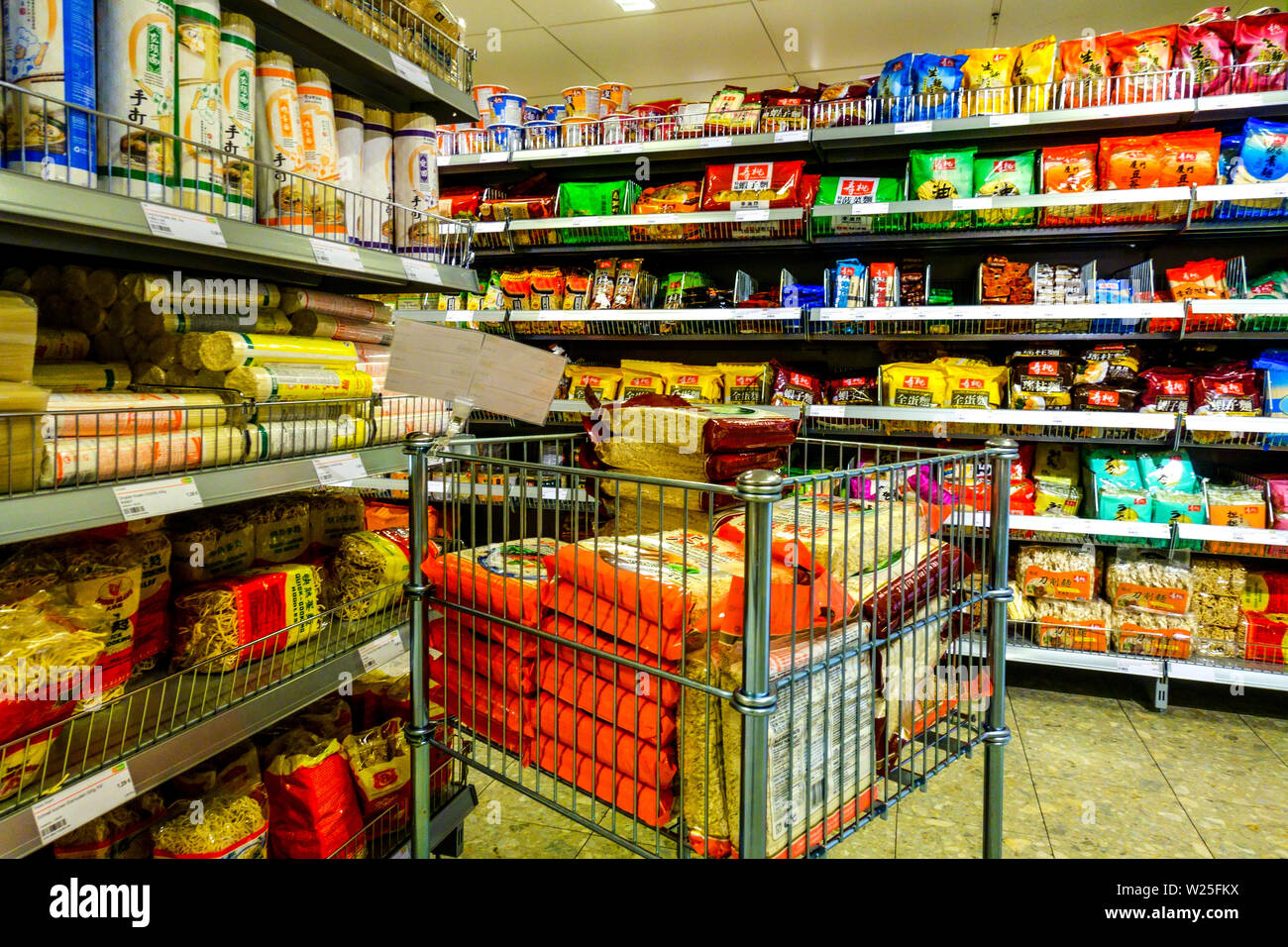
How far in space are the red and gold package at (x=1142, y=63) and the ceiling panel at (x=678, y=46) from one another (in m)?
1.60

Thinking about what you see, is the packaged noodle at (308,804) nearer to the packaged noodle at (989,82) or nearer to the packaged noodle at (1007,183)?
the packaged noodle at (1007,183)

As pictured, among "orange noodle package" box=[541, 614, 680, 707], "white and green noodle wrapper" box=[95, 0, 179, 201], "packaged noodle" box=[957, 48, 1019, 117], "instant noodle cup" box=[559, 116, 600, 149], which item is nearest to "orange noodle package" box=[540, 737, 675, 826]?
"orange noodle package" box=[541, 614, 680, 707]

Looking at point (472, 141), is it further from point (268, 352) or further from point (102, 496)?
point (102, 496)

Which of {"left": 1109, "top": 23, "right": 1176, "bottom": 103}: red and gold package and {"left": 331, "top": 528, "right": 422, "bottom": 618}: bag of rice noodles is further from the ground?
{"left": 1109, "top": 23, "right": 1176, "bottom": 103}: red and gold package

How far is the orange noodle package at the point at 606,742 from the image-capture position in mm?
1105

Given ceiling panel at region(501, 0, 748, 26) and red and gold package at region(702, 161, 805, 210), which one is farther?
ceiling panel at region(501, 0, 748, 26)

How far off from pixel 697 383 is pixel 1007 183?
4.71ft

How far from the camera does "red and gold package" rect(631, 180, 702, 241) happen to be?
346 centimetres

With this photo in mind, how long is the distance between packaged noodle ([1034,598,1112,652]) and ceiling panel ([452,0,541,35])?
3.59 m

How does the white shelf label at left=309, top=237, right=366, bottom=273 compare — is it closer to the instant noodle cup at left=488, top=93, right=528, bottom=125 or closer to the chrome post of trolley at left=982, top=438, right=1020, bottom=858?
the chrome post of trolley at left=982, top=438, right=1020, bottom=858

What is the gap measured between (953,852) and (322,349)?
75.4 inches

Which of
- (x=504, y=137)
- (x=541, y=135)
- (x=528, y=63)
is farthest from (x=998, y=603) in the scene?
(x=528, y=63)

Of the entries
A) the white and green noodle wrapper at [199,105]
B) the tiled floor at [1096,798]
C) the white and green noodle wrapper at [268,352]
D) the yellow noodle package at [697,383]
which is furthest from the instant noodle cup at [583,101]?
the tiled floor at [1096,798]

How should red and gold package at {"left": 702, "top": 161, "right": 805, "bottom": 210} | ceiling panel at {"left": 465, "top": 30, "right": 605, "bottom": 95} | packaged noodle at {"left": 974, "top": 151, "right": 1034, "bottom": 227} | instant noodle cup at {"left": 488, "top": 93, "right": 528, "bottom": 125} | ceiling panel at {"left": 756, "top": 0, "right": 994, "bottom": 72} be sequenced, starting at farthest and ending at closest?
ceiling panel at {"left": 465, "top": 30, "right": 605, "bottom": 95}
instant noodle cup at {"left": 488, "top": 93, "right": 528, "bottom": 125}
ceiling panel at {"left": 756, "top": 0, "right": 994, "bottom": 72}
red and gold package at {"left": 702, "top": 161, "right": 805, "bottom": 210}
packaged noodle at {"left": 974, "top": 151, "right": 1034, "bottom": 227}
